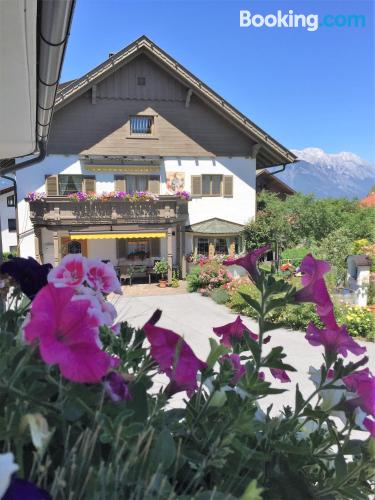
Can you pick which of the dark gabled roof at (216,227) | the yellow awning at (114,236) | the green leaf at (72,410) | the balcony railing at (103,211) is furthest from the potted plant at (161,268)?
the green leaf at (72,410)

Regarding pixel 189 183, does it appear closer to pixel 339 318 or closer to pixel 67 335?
pixel 339 318

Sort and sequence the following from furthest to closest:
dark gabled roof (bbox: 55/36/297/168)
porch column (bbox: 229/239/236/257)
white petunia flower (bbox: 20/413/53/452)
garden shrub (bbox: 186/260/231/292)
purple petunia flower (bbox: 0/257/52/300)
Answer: porch column (bbox: 229/239/236/257)
dark gabled roof (bbox: 55/36/297/168)
garden shrub (bbox: 186/260/231/292)
purple petunia flower (bbox: 0/257/52/300)
white petunia flower (bbox: 20/413/53/452)

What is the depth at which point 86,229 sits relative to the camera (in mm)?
15766

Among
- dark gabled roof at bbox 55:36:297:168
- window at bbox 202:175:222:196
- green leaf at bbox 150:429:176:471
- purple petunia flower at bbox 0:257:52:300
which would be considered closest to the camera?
green leaf at bbox 150:429:176:471

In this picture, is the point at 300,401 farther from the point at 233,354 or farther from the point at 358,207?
the point at 358,207

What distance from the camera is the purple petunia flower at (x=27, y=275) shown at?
1.12 m

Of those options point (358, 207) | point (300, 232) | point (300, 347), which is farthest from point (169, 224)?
point (358, 207)

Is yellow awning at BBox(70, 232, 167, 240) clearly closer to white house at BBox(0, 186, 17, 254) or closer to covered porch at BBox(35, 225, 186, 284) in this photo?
covered porch at BBox(35, 225, 186, 284)

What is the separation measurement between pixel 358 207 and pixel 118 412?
82.3 ft

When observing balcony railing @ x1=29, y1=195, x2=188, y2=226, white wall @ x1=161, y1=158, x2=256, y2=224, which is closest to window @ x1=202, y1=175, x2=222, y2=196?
white wall @ x1=161, y1=158, x2=256, y2=224

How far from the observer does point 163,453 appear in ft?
2.25

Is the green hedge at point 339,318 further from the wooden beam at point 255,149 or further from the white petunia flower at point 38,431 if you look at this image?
the wooden beam at point 255,149

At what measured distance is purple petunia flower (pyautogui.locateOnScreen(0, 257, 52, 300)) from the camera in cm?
112

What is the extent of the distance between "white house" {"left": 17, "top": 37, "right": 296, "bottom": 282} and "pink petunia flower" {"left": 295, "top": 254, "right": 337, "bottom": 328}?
15099 mm
